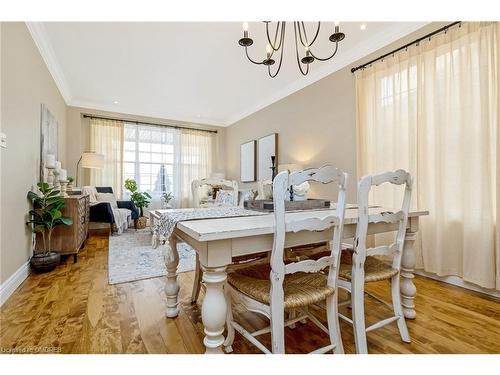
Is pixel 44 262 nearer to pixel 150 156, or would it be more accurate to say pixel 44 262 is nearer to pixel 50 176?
pixel 50 176

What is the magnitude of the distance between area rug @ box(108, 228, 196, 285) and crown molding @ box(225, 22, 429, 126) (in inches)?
119

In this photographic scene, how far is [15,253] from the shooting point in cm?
218

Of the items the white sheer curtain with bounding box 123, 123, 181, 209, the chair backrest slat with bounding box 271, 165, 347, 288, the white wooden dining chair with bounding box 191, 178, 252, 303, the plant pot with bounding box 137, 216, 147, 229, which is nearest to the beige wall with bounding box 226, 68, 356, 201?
the white wooden dining chair with bounding box 191, 178, 252, 303

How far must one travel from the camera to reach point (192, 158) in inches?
239

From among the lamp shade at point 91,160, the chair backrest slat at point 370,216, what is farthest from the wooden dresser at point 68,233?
the chair backrest slat at point 370,216

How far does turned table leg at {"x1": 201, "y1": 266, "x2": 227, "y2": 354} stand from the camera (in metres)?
1.07

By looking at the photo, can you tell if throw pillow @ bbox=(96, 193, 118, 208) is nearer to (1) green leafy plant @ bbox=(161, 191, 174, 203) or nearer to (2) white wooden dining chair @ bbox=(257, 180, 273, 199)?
(1) green leafy plant @ bbox=(161, 191, 174, 203)

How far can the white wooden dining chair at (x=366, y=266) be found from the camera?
1223 mm

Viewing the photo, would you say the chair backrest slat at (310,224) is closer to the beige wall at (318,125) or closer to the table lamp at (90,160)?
the beige wall at (318,125)

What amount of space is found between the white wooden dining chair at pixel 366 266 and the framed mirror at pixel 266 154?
313 centimetres

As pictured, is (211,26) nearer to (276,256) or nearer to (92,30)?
(92,30)

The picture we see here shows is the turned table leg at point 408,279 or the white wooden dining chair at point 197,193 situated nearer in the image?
the turned table leg at point 408,279
